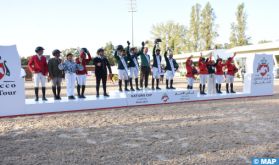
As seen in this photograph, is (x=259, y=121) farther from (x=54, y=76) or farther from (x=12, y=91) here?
(x=12, y=91)

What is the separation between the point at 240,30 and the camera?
2053 inches

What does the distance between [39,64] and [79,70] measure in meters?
1.38

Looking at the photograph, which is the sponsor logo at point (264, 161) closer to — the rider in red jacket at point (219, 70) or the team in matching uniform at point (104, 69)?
the team in matching uniform at point (104, 69)

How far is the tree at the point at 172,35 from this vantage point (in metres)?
59.4

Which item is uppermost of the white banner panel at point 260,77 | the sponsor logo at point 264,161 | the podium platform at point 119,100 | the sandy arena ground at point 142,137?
the white banner panel at point 260,77

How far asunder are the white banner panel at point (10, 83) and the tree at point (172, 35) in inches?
1992

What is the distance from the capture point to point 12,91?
30.7 ft

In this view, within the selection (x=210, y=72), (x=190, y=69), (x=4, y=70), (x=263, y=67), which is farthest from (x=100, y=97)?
(x=263, y=67)

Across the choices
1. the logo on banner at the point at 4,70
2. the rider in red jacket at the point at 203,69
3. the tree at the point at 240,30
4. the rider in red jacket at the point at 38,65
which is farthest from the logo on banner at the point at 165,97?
the tree at the point at 240,30

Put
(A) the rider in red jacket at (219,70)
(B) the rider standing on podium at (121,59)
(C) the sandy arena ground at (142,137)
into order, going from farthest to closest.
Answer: (A) the rider in red jacket at (219,70) < (B) the rider standing on podium at (121,59) < (C) the sandy arena ground at (142,137)

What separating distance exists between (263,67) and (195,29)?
41.7 metres

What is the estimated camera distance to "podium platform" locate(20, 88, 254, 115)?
9.74 meters

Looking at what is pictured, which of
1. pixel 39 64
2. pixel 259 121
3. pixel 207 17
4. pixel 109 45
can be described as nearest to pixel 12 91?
pixel 39 64

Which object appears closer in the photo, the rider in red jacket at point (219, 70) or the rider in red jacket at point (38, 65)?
the rider in red jacket at point (38, 65)
